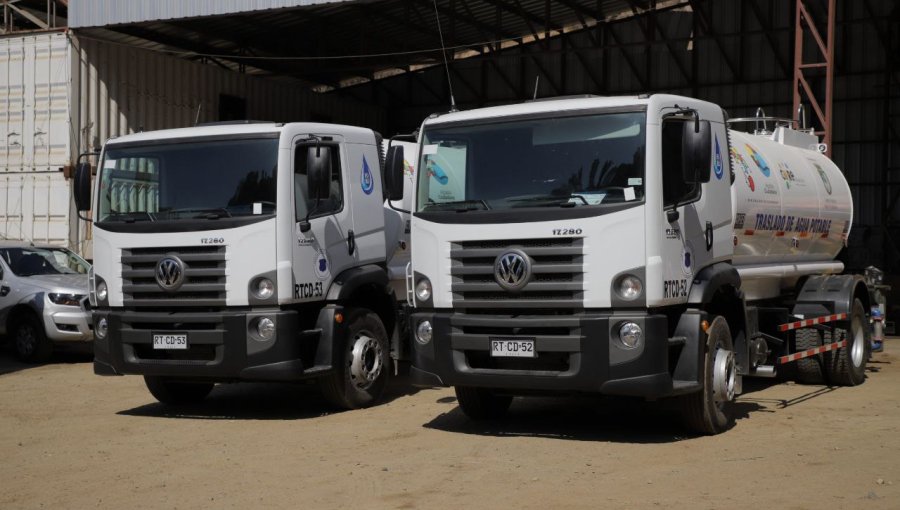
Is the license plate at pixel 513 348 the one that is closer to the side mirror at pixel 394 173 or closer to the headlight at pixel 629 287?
the headlight at pixel 629 287

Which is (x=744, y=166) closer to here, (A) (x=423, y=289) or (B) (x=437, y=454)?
(A) (x=423, y=289)

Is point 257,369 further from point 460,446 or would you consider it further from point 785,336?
point 785,336

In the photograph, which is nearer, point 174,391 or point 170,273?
point 170,273

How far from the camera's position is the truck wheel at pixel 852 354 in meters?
13.0

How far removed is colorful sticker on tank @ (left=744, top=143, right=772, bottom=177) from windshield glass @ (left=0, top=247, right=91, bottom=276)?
35.2 ft

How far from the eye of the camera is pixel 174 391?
1192cm

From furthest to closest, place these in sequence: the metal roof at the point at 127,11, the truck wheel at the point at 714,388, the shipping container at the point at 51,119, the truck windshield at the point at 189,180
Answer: the metal roof at the point at 127,11, the shipping container at the point at 51,119, the truck windshield at the point at 189,180, the truck wheel at the point at 714,388

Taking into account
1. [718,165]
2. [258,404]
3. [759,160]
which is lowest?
[258,404]

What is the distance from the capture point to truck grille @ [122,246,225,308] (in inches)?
402

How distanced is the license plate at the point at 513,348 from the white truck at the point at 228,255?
1.88m

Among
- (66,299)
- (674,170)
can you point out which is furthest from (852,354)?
(66,299)

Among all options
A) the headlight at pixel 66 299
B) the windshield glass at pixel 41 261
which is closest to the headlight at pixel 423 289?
the headlight at pixel 66 299

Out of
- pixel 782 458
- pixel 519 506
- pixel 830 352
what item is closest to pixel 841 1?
pixel 830 352

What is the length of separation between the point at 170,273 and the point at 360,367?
7.14 feet
